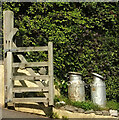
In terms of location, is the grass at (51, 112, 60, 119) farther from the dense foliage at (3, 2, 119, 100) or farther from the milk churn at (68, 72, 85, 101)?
the dense foliage at (3, 2, 119, 100)

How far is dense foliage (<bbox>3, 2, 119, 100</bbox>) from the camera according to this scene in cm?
570

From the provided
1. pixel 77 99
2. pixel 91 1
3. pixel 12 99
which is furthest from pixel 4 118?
pixel 91 1

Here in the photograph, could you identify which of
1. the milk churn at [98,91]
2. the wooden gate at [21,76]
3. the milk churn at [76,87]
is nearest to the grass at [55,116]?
the wooden gate at [21,76]

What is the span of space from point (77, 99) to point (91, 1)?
2644mm

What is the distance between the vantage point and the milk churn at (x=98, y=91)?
5.27m

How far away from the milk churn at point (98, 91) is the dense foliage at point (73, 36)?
0.35m

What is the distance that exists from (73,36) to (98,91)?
1.54m

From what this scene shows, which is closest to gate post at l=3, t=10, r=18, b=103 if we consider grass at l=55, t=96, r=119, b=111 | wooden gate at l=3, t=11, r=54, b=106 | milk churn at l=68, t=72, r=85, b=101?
wooden gate at l=3, t=11, r=54, b=106

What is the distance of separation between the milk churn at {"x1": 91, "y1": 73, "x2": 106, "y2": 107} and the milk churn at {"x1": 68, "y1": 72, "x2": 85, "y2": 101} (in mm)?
261

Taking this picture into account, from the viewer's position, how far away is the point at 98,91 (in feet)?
17.4

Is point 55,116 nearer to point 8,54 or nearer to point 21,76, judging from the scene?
point 21,76

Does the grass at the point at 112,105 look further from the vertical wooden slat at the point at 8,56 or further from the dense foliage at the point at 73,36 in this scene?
the vertical wooden slat at the point at 8,56

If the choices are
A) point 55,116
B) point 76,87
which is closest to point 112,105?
point 76,87

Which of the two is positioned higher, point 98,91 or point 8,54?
point 8,54
